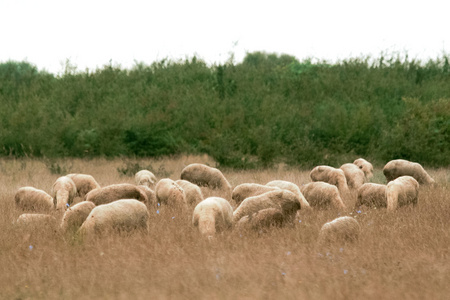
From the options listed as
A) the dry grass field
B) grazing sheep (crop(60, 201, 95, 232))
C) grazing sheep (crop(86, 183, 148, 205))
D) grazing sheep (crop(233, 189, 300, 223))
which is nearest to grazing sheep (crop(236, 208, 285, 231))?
the dry grass field

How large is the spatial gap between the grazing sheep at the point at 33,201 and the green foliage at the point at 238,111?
8.72 m

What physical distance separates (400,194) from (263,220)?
292 centimetres

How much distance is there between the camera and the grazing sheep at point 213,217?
753 centimetres

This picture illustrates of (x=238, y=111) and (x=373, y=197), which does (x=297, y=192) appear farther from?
(x=238, y=111)

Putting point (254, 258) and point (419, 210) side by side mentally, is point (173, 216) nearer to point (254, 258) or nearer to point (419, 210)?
point (254, 258)

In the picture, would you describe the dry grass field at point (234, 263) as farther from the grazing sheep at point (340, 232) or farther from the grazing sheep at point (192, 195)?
the grazing sheep at point (192, 195)

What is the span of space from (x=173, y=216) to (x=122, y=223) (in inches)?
51.1

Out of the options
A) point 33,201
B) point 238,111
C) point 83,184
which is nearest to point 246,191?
point 83,184

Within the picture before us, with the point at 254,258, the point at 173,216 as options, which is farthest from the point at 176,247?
the point at 173,216

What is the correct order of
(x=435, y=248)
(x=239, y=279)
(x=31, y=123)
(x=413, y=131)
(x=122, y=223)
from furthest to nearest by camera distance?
(x=31, y=123) → (x=413, y=131) → (x=122, y=223) → (x=435, y=248) → (x=239, y=279)

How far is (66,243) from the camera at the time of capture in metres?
6.89

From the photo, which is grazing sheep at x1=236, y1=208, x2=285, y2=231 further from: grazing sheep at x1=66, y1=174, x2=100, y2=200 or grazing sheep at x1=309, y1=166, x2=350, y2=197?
grazing sheep at x1=66, y1=174, x2=100, y2=200

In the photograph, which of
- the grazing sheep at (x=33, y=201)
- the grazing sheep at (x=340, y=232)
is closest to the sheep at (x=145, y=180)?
the grazing sheep at (x=33, y=201)

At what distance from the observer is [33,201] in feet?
33.2
